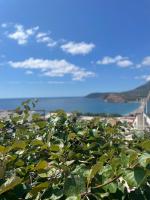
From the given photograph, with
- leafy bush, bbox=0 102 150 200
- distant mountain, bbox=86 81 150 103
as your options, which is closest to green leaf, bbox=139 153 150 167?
leafy bush, bbox=0 102 150 200

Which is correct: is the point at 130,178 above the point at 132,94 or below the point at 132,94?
below

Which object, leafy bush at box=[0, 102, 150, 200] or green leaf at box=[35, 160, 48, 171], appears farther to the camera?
green leaf at box=[35, 160, 48, 171]

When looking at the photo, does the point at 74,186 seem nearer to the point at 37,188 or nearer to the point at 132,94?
the point at 37,188

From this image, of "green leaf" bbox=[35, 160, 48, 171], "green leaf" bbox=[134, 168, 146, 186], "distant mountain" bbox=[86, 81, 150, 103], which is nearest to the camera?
"green leaf" bbox=[134, 168, 146, 186]

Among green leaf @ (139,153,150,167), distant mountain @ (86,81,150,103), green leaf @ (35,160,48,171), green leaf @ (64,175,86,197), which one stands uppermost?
distant mountain @ (86,81,150,103)

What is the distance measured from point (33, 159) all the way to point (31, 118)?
56.3 inches

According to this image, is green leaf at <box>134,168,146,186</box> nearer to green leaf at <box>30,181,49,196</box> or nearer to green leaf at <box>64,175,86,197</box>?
green leaf at <box>64,175,86,197</box>

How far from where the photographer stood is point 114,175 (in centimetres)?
112

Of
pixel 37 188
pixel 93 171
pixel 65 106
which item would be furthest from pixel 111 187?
pixel 65 106

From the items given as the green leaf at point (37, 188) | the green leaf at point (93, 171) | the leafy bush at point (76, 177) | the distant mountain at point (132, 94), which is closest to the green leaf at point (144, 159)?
the leafy bush at point (76, 177)

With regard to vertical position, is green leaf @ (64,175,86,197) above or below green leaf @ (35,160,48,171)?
below

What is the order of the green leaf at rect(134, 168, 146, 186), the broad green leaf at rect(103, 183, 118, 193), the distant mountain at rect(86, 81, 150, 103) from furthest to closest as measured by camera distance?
the distant mountain at rect(86, 81, 150, 103) < the broad green leaf at rect(103, 183, 118, 193) < the green leaf at rect(134, 168, 146, 186)

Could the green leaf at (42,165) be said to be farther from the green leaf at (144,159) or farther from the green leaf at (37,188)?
the green leaf at (144,159)

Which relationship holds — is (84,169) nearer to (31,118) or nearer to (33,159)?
(33,159)
